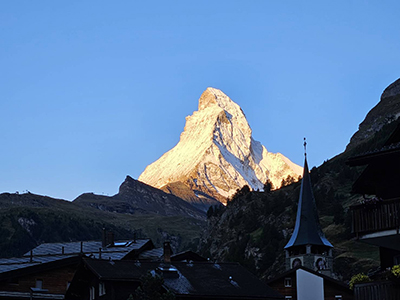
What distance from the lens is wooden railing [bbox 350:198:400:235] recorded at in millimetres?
26219

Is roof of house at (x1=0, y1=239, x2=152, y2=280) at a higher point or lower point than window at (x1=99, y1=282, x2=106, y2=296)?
higher

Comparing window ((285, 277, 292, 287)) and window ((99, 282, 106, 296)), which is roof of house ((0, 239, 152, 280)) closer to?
window ((99, 282, 106, 296))

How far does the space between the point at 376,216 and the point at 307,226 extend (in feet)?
169

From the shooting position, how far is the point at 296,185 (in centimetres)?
16912

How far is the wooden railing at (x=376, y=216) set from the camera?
26219 millimetres

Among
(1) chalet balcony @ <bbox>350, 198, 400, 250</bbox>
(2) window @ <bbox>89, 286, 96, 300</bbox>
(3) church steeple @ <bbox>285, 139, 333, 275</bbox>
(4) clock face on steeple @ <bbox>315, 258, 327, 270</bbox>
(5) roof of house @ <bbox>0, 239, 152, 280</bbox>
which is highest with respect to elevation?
(3) church steeple @ <bbox>285, 139, 333, 275</bbox>

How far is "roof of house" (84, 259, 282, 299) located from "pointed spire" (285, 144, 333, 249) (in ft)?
103

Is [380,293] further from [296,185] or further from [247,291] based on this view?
[296,185]

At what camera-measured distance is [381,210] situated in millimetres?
26688

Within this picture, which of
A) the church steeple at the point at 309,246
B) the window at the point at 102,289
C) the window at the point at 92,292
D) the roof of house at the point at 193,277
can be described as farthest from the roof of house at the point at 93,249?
the church steeple at the point at 309,246

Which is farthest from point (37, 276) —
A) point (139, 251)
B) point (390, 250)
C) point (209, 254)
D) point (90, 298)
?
point (209, 254)

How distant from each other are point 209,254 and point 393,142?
12723 centimetres

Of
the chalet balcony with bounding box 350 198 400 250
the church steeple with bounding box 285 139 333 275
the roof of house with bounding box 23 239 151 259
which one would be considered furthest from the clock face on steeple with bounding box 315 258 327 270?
the chalet balcony with bounding box 350 198 400 250

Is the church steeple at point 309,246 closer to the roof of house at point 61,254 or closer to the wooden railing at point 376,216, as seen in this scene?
the roof of house at point 61,254
